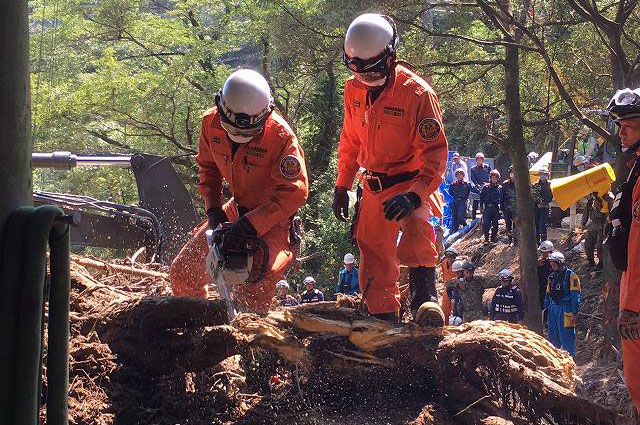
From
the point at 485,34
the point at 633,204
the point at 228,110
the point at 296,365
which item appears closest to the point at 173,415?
the point at 296,365

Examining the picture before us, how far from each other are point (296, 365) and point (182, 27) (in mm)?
18398

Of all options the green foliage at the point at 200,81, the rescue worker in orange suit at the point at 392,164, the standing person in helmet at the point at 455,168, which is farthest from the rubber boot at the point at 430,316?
the standing person in helmet at the point at 455,168

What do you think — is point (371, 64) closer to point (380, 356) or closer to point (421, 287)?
point (421, 287)

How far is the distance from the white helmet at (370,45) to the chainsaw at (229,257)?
1.31 meters

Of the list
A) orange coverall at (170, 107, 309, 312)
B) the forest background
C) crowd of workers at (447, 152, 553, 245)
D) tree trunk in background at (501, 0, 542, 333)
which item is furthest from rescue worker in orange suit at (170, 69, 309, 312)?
crowd of workers at (447, 152, 553, 245)

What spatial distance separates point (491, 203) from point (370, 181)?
13505mm

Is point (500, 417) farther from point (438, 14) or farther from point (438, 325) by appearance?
point (438, 14)

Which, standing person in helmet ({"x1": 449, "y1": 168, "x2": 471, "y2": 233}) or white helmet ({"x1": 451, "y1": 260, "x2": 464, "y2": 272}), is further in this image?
standing person in helmet ({"x1": 449, "y1": 168, "x2": 471, "y2": 233})

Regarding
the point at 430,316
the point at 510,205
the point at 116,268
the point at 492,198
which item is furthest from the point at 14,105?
the point at 510,205

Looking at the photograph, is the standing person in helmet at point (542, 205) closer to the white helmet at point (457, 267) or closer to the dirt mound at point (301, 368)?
the white helmet at point (457, 267)

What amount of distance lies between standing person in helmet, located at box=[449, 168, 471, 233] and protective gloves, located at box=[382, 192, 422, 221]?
14.1 meters

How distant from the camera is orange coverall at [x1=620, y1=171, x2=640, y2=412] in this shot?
5.01m

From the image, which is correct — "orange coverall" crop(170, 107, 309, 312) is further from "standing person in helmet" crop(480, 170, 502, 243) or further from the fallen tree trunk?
"standing person in helmet" crop(480, 170, 502, 243)

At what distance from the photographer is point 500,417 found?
4.77 m
